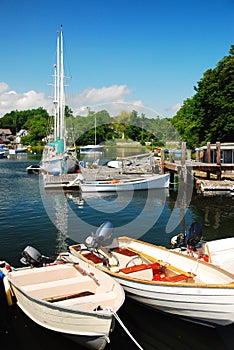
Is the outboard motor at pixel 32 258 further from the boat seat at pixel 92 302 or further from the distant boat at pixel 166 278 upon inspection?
the boat seat at pixel 92 302

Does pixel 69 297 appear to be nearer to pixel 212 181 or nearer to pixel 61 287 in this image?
pixel 61 287

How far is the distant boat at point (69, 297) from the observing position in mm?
7355

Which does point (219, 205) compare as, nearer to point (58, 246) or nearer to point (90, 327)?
point (58, 246)

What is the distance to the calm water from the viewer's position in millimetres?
8438

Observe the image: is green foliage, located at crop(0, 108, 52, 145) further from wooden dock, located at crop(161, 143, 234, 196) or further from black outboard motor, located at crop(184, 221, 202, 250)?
black outboard motor, located at crop(184, 221, 202, 250)

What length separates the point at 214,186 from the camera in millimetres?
30844

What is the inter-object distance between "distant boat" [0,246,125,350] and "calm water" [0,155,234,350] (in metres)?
0.64

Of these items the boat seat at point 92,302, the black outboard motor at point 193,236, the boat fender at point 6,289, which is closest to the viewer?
the boat seat at point 92,302


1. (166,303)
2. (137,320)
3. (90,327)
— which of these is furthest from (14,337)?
(166,303)

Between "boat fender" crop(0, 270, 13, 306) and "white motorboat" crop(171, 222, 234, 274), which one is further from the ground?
"white motorboat" crop(171, 222, 234, 274)

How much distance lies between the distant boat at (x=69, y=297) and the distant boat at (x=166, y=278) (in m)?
0.66

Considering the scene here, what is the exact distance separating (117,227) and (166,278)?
989 cm

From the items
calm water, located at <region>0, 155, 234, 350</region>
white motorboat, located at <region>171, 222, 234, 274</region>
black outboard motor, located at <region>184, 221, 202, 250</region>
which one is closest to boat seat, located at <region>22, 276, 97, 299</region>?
calm water, located at <region>0, 155, 234, 350</region>

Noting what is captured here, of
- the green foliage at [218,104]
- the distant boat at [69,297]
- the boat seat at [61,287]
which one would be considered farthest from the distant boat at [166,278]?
the green foliage at [218,104]
